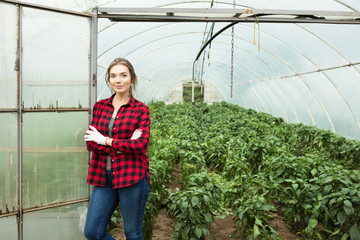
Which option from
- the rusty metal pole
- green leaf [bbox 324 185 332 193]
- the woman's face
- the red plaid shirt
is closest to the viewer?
the red plaid shirt

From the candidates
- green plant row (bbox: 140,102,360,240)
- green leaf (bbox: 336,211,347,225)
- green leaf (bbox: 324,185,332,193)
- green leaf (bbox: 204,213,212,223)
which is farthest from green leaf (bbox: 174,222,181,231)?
green leaf (bbox: 324,185,332,193)

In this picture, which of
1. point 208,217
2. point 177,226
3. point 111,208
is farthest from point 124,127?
point 208,217

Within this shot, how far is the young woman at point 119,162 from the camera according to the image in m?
2.77

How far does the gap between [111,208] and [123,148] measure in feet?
2.03

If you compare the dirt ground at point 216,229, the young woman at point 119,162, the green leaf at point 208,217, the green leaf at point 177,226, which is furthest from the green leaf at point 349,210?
the young woman at point 119,162

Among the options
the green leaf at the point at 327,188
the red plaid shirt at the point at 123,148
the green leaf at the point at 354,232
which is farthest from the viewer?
the green leaf at the point at 327,188

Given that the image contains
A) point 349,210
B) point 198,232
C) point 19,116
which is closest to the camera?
point 19,116

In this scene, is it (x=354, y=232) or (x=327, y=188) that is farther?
(x=327, y=188)

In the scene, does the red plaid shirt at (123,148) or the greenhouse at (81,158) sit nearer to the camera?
the red plaid shirt at (123,148)

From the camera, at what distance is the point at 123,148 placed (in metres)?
2.71

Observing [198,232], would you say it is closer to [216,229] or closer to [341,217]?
[216,229]

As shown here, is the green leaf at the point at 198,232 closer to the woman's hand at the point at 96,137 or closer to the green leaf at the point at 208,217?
the green leaf at the point at 208,217

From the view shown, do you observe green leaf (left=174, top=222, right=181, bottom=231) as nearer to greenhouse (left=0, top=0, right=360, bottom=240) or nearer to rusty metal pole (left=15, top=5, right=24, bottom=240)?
greenhouse (left=0, top=0, right=360, bottom=240)

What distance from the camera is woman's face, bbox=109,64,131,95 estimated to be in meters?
2.89
